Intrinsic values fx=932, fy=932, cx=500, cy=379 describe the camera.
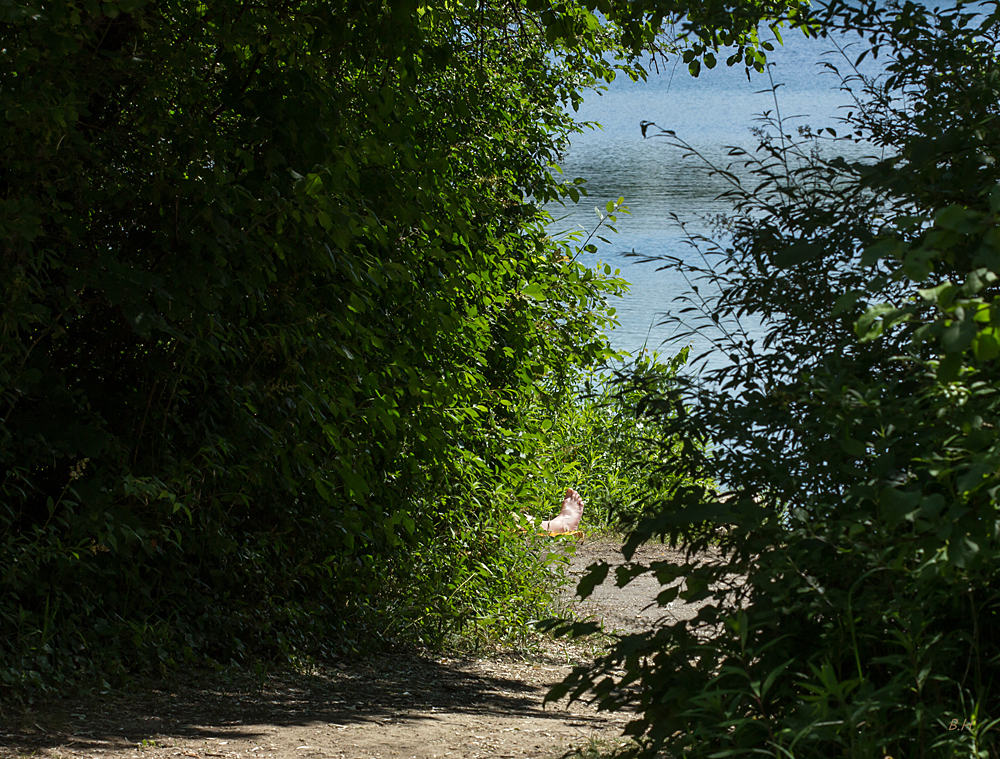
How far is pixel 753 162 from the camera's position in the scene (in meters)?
2.96

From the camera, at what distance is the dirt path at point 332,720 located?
3.58 metres

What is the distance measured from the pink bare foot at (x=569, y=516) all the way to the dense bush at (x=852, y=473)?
26.8 feet

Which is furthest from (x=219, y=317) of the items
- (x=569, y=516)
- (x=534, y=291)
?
(x=569, y=516)

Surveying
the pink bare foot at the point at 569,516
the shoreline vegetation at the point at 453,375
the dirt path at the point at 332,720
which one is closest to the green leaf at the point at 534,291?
the shoreline vegetation at the point at 453,375

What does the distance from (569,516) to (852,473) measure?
359 inches

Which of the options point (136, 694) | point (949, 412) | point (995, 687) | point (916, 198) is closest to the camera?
point (949, 412)

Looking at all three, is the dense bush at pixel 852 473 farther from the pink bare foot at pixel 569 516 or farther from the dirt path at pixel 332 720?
the pink bare foot at pixel 569 516

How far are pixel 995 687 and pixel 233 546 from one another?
3.56 meters

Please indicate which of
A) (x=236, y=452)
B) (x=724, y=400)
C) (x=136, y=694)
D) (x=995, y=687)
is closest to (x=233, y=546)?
(x=236, y=452)

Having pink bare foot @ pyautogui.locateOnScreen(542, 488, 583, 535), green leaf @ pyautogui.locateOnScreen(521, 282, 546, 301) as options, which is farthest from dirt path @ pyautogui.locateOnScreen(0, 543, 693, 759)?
pink bare foot @ pyautogui.locateOnScreen(542, 488, 583, 535)

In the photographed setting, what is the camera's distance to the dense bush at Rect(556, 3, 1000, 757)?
7.08ft

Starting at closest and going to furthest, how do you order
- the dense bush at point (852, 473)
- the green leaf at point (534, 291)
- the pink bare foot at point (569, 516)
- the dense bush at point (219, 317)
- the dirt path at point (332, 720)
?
1. the dense bush at point (852, 473)
2. the dirt path at point (332, 720)
3. the dense bush at point (219, 317)
4. the green leaf at point (534, 291)
5. the pink bare foot at point (569, 516)

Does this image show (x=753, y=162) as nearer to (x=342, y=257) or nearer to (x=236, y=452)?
(x=342, y=257)

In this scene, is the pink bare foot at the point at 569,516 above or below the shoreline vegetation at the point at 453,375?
below
